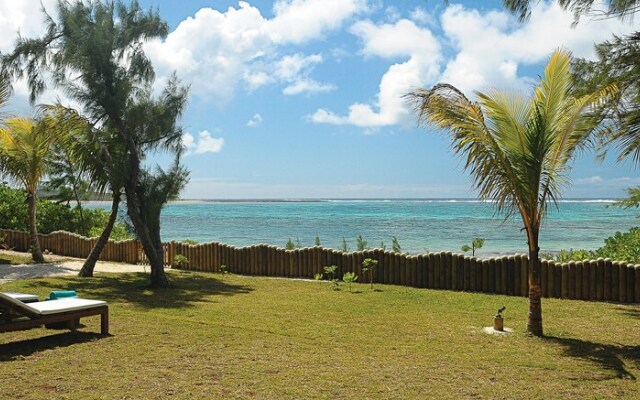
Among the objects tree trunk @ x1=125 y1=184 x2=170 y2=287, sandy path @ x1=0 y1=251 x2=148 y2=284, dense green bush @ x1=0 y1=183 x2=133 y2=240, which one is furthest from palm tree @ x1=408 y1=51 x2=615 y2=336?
dense green bush @ x1=0 y1=183 x2=133 y2=240

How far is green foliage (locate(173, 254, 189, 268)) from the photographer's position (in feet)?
52.2

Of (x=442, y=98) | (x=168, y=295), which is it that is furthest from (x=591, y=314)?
(x=168, y=295)

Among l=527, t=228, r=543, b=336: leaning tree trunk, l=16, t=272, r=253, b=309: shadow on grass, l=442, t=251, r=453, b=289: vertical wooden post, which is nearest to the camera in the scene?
l=527, t=228, r=543, b=336: leaning tree trunk

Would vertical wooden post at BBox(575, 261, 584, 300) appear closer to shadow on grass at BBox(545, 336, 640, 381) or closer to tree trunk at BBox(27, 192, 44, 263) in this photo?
shadow on grass at BBox(545, 336, 640, 381)

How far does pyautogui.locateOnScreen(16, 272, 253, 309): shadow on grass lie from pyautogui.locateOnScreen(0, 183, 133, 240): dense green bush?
7933 mm

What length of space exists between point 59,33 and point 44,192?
12.4 meters

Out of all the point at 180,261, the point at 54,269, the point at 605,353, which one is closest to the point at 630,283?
the point at 605,353

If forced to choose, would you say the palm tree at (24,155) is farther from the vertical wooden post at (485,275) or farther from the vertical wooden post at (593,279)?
the vertical wooden post at (593,279)

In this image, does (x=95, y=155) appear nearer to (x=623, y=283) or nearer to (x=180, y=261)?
(x=180, y=261)

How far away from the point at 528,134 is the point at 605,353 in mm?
2920

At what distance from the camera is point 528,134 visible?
7.71 metres

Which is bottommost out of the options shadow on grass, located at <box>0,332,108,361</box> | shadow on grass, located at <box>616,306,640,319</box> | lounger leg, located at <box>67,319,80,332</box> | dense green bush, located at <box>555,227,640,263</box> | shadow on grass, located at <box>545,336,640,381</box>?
shadow on grass, located at <box>616,306,640,319</box>

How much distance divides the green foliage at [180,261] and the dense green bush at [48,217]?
17.2 ft

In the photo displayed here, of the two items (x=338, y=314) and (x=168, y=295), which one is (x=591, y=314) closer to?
(x=338, y=314)
